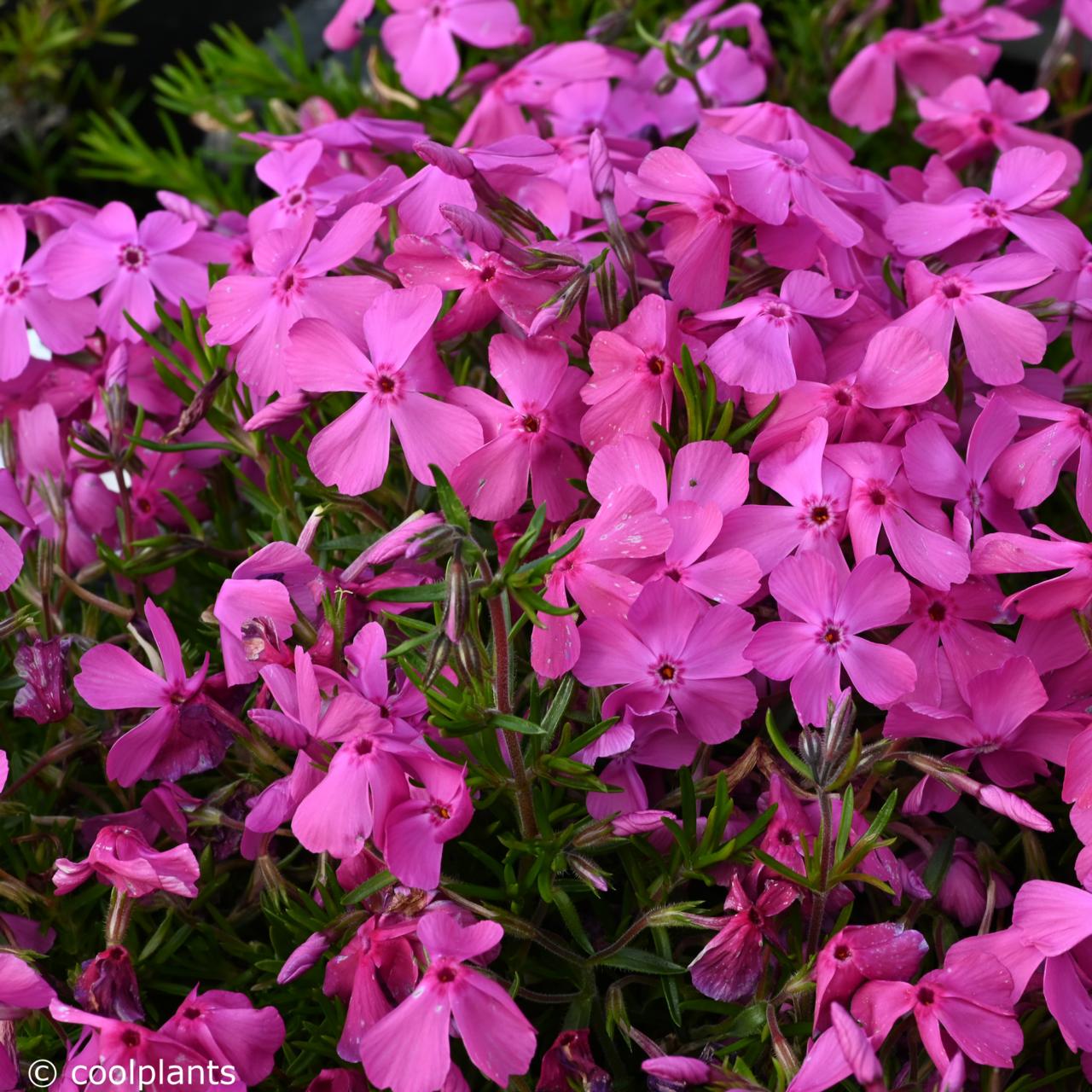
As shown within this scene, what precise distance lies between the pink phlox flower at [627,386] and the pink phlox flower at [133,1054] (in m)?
0.46

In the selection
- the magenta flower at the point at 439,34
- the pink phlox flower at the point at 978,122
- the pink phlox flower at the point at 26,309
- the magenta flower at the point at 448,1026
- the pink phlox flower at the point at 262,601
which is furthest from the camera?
the magenta flower at the point at 439,34

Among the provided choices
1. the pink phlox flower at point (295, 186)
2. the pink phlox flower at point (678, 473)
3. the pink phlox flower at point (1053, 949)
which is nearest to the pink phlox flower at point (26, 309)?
the pink phlox flower at point (295, 186)

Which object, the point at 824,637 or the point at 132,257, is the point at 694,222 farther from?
the point at 132,257

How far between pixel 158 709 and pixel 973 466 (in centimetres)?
59

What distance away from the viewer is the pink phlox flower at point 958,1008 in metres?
0.72

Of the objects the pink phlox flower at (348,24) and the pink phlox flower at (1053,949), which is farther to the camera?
the pink phlox flower at (348,24)

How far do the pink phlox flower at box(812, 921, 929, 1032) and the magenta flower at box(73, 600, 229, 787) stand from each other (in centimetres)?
43

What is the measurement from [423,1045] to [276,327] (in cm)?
52

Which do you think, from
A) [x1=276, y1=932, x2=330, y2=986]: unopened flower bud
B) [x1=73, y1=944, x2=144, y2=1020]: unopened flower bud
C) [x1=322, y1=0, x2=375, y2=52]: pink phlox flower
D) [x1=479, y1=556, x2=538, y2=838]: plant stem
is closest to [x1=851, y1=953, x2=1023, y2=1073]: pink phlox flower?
[x1=479, y1=556, x2=538, y2=838]: plant stem

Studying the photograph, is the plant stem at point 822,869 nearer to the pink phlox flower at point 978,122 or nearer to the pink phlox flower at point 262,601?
the pink phlox flower at point 262,601

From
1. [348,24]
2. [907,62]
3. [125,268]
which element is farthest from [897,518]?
[348,24]

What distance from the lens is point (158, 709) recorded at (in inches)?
34.5

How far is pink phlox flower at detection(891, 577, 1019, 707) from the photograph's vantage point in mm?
838

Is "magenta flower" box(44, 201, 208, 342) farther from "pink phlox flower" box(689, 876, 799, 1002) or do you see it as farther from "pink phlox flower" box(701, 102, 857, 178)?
"pink phlox flower" box(689, 876, 799, 1002)
